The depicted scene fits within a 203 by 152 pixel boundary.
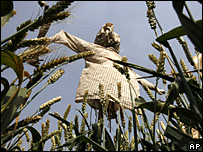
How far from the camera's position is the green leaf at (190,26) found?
1.06 ft

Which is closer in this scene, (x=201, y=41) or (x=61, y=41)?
(x=201, y=41)

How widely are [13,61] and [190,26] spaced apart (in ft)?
0.81

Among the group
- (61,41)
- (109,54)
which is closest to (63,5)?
(61,41)

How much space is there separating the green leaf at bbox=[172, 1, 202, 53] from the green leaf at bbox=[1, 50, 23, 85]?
226 mm

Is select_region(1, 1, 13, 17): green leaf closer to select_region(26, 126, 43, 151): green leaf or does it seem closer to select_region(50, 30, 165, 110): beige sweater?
select_region(26, 126, 43, 151): green leaf

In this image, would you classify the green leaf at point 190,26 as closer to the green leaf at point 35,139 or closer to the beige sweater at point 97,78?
the green leaf at point 35,139

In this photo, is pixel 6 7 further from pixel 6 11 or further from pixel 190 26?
pixel 190 26

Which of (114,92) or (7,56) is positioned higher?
(114,92)

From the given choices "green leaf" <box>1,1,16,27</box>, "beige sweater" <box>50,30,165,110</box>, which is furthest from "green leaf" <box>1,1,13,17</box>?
"beige sweater" <box>50,30,165,110</box>

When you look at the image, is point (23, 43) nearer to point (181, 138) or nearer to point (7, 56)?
point (7, 56)

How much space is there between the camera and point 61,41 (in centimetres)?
268

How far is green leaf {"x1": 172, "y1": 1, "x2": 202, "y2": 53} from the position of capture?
0.32m

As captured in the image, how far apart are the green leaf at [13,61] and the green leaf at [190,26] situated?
226 mm

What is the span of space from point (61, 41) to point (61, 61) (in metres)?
2.28
